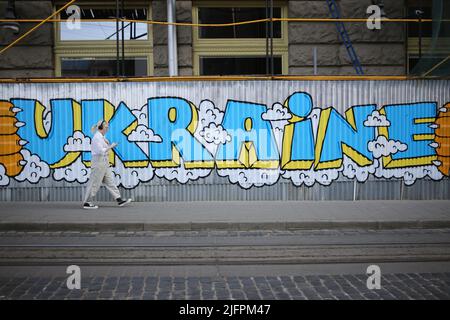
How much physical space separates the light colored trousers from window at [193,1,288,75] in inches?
218

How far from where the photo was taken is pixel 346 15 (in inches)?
616

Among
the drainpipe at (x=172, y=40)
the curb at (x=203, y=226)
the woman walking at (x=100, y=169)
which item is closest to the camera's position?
the curb at (x=203, y=226)

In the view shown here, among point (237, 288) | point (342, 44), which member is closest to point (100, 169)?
point (237, 288)

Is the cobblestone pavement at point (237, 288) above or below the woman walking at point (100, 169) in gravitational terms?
below

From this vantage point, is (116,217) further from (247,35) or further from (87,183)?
(247,35)

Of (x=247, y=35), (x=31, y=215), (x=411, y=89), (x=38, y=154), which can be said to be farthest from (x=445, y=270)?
(x=247, y=35)

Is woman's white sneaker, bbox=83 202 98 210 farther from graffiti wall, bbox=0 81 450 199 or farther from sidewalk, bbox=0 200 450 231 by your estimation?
graffiti wall, bbox=0 81 450 199

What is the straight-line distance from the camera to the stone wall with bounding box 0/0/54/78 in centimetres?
1547

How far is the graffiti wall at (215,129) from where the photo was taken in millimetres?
12758

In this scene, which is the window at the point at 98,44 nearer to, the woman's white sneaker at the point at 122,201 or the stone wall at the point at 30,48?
the stone wall at the point at 30,48

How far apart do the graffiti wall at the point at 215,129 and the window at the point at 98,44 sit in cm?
346

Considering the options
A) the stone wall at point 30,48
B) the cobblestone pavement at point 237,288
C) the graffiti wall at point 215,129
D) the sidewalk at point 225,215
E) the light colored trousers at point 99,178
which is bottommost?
the cobblestone pavement at point 237,288

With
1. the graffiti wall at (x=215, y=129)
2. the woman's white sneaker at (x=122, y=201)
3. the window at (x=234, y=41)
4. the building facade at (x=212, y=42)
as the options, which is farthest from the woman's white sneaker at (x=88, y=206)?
the window at (x=234, y=41)

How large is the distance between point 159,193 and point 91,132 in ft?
7.04
